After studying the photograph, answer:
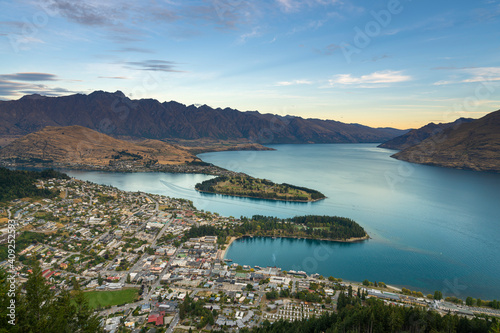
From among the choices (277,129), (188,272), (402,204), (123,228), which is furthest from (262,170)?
(277,129)

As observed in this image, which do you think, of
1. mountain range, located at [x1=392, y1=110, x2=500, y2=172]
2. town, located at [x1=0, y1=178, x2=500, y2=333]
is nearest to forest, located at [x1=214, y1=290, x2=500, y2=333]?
town, located at [x1=0, y1=178, x2=500, y2=333]

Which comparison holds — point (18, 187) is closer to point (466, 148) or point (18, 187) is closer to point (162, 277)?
point (162, 277)

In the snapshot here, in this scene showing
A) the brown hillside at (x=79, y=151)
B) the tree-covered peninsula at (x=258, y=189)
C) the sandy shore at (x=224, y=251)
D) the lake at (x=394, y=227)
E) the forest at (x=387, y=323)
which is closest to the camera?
the forest at (x=387, y=323)

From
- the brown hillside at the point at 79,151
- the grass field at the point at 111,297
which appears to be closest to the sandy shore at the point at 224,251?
the grass field at the point at 111,297

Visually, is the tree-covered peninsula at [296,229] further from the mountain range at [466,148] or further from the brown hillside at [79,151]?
the mountain range at [466,148]

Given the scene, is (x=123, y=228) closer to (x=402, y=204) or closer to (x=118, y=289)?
(x=118, y=289)

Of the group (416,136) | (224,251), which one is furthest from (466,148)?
(224,251)
